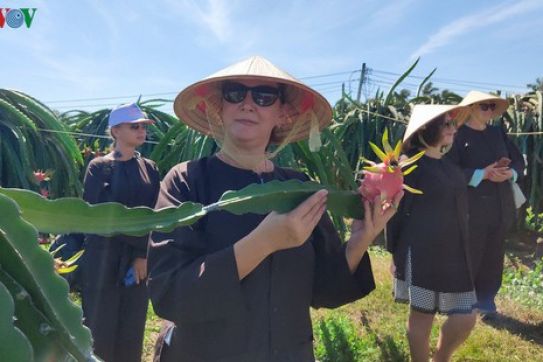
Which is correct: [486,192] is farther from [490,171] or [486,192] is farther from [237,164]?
[237,164]

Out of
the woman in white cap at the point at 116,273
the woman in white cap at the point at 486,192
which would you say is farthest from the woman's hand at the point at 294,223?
the woman in white cap at the point at 486,192

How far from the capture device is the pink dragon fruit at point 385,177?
1.18m

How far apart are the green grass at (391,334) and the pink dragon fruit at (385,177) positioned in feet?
7.12

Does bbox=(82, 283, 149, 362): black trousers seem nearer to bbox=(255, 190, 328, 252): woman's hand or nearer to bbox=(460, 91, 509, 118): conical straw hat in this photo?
bbox=(255, 190, 328, 252): woman's hand

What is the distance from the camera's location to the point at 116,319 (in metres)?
2.71

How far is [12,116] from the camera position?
2.66 meters

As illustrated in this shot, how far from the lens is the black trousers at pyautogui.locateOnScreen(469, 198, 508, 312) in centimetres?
340

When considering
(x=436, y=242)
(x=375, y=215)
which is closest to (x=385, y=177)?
(x=375, y=215)

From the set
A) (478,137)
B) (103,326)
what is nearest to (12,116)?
(103,326)

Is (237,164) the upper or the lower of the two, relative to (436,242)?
upper

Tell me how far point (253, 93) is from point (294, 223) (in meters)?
0.51

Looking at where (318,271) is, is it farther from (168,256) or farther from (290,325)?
(168,256)

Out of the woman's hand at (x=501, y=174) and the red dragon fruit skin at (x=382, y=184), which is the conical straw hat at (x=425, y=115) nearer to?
the woman's hand at (x=501, y=174)

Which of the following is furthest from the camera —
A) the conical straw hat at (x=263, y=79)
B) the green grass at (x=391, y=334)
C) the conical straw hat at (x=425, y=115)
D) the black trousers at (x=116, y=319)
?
the green grass at (x=391, y=334)
